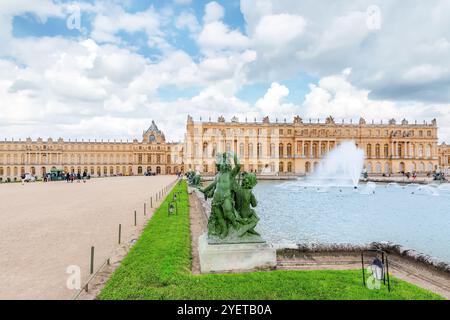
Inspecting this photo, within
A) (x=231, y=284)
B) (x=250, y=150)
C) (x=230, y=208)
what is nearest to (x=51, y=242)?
(x=230, y=208)

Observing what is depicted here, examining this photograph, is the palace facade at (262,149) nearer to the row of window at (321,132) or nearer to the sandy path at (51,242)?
the row of window at (321,132)

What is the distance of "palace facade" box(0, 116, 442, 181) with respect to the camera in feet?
254

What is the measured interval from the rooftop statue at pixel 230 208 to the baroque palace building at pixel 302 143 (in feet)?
224

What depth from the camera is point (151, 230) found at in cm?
1041

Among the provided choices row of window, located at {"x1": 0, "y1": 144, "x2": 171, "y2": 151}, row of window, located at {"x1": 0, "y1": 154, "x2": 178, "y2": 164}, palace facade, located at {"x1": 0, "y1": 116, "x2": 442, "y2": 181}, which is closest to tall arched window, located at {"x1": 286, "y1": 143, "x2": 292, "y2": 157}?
palace facade, located at {"x1": 0, "y1": 116, "x2": 442, "y2": 181}

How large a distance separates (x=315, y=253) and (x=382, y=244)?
1.64 meters

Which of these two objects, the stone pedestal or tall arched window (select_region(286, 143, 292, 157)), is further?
tall arched window (select_region(286, 143, 292, 157))

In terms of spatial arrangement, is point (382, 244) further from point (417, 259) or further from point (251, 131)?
point (251, 131)

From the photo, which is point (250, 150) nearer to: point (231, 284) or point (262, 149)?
point (262, 149)

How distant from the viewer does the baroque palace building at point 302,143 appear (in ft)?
254

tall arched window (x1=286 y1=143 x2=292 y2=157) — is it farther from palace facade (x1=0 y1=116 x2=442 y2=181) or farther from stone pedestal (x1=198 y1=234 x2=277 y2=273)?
stone pedestal (x1=198 y1=234 x2=277 y2=273)

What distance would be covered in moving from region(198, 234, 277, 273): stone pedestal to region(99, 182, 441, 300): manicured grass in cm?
35

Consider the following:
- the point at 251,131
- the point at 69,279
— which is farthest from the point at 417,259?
the point at 251,131

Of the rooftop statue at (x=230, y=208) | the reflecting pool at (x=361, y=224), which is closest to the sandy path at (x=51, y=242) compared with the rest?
the rooftop statue at (x=230, y=208)
